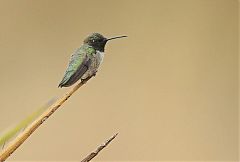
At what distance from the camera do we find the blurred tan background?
5.29 ft

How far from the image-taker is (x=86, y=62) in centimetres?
50

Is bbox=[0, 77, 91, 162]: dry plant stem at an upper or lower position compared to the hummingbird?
lower

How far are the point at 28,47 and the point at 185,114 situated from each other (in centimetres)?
71

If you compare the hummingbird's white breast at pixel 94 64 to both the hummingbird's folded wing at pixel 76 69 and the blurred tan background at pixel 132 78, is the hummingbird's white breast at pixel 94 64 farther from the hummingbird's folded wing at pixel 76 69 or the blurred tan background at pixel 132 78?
the blurred tan background at pixel 132 78

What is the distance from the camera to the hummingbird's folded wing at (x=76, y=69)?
0.47 m

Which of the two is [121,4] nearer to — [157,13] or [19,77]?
[157,13]

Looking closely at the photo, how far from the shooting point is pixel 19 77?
5.31ft

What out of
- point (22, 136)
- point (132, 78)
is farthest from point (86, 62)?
point (132, 78)

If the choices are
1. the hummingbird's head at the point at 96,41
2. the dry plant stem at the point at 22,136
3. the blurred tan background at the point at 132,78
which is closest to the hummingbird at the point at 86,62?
the hummingbird's head at the point at 96,41

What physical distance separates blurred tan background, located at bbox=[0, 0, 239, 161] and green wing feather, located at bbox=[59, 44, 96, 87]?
1071 mm

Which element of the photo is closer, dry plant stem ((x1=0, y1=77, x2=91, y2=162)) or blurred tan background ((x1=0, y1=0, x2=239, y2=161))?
dry plant stem ((x1=0, y1=77, x2=91, y2=162))

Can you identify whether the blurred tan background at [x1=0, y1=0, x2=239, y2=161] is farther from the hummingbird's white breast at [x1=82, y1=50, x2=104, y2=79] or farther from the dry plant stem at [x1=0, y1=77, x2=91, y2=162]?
the dry plant stem at [x1=0, y1=77, x2=91, y2=162]

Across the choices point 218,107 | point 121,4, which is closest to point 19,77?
point 121,4

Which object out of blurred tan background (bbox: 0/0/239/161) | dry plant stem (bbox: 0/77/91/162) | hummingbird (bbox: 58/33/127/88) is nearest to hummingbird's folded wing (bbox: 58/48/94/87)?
hummingbird (bbox: 58/33/127/88)
